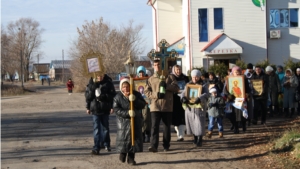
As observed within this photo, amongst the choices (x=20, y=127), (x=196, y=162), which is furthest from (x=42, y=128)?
(x=196, y=162)

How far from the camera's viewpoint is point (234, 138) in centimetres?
1259

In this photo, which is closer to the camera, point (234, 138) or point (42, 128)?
point (234, 138)

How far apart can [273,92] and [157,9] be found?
1985cm

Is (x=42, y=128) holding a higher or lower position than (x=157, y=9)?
lower

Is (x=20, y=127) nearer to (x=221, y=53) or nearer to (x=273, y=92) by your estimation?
(x=273, y=92)

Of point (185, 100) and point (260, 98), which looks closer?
point (185, 100)

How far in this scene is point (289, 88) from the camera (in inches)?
664

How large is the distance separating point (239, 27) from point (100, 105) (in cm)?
2258

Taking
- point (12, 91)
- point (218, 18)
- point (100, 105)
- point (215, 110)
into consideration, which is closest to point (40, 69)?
point (12, 91)

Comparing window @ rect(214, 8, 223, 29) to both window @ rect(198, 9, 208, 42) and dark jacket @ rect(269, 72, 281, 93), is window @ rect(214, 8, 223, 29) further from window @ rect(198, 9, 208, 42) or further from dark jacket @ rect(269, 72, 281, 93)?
dark jacket @ rect(269, 72, 281, 93)

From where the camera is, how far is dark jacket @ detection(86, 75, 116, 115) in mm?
10711

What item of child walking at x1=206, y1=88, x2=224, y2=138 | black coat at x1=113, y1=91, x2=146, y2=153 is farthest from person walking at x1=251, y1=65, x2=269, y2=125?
black coat at x1=113, y1=91, x2=146, y2=153

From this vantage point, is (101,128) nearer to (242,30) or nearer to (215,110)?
(215,110)

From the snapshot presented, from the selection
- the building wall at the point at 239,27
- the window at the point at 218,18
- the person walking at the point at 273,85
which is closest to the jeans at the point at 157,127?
the person walking at the point at 273,85
